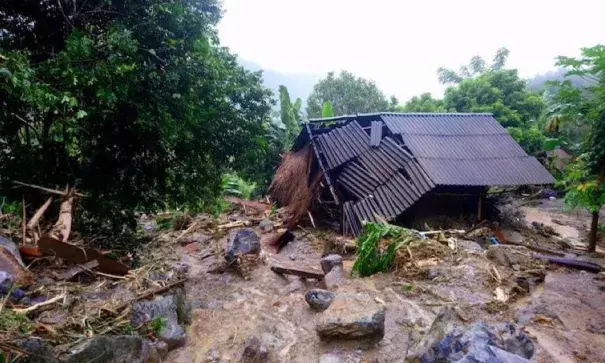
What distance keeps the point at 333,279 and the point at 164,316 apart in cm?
284

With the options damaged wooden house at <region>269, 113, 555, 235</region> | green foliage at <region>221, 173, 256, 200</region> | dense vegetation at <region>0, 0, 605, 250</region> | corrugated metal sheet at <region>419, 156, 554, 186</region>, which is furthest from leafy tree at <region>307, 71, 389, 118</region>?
dense vegetation at <region>0, 0, 605, 250</region>

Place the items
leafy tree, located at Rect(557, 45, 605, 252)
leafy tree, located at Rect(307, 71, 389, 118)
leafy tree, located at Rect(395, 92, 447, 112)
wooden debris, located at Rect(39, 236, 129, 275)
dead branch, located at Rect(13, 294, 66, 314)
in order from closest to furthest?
dead branch, located at Rect(13, 294, 66, 314) < wooden debris, located at Rect(39, 236, 129, 275) < leafy tree, located at Rect(557, 45, 605, 252) < leafy tree, located at Rect(395, 92, 447, 112) < leafy tree, located at Rect(307, 71, 389, 118)

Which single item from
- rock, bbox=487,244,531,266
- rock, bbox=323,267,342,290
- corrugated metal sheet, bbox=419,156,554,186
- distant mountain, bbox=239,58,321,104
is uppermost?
distant mountain, bbox=239,58,321,104

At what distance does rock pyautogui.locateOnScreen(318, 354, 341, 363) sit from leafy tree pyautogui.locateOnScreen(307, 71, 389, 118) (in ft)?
75.5

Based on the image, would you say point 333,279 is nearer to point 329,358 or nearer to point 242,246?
point 329,358

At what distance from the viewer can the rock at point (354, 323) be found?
4.17 metres

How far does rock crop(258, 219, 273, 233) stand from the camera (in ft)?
40.9

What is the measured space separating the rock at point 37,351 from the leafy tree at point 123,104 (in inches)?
96.4

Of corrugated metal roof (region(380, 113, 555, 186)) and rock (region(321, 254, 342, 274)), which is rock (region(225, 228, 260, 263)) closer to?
rock (region(321, 254, 342, 274))

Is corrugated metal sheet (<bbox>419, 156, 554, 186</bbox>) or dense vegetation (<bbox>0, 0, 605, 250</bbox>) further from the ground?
dense vegetation (<bbox>0, 0, 605, 250</bbox>)

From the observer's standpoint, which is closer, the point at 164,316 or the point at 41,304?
the point at 41,304

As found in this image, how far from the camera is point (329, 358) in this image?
4.07m

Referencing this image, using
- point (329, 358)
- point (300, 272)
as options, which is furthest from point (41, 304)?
point (300, 272)

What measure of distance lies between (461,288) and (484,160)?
7.01 meters
